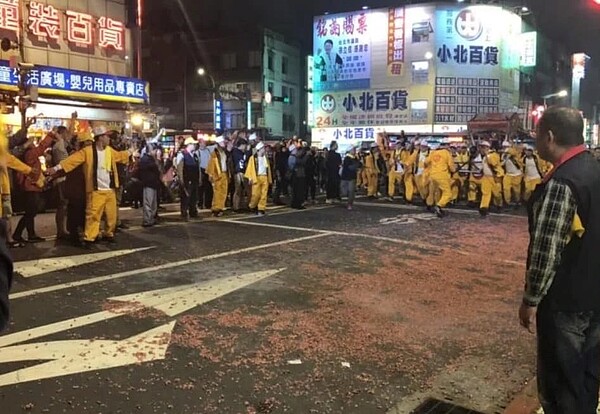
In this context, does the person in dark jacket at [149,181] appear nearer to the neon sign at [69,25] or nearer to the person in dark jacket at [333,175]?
the person in dark jacket at [333,175]

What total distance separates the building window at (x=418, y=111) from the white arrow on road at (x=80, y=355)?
32.4 m

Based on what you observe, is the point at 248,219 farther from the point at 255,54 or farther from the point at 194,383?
the point at 255,54

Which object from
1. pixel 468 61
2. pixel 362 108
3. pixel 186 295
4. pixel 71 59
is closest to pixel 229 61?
pixel 362 108

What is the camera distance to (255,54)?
4544cm

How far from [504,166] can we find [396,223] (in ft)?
15.3

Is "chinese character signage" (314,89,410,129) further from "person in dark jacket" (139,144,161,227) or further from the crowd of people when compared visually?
"person in dark jacket" (139,144,161,227)

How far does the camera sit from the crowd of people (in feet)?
32.0

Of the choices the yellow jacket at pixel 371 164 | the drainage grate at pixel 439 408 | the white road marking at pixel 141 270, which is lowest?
the drainage grate at pixel 439 408

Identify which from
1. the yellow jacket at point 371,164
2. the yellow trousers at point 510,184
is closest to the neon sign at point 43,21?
the yellow jacket at point 371,164

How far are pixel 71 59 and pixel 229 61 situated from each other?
90.6 feet

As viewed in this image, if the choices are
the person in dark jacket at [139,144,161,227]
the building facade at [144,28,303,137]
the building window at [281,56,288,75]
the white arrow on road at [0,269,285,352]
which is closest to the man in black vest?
the white arrow on road at [0,269,285,352]

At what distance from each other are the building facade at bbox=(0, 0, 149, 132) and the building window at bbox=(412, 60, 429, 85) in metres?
19.1

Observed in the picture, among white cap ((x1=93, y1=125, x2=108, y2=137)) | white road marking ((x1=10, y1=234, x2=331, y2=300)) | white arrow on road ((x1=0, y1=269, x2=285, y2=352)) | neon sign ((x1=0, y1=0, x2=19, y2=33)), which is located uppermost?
neon sign ((x1=0, y1=0, x2=19, y2=33))

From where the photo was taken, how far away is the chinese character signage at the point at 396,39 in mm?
36094
